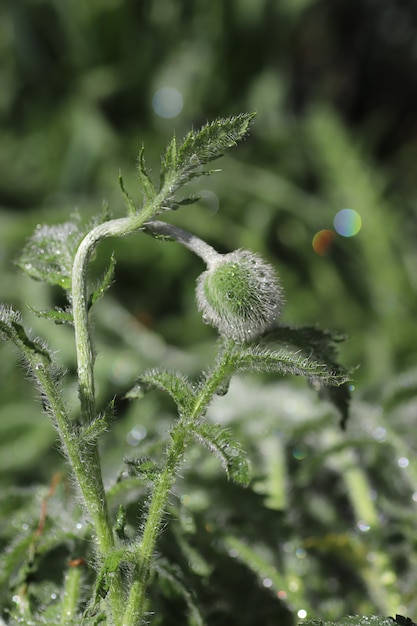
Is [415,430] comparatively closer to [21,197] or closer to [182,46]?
[21,197]

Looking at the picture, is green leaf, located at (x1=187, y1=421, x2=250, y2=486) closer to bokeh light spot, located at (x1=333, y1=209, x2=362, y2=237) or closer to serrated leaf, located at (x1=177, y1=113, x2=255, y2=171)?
serrated leaf, located at (x1=177, y1=113, x2=255, y2=171)

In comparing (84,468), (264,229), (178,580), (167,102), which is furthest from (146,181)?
(167,102)

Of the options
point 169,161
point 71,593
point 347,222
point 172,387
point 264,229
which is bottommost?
point 71,593

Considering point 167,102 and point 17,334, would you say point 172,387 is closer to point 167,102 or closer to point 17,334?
point 17,334

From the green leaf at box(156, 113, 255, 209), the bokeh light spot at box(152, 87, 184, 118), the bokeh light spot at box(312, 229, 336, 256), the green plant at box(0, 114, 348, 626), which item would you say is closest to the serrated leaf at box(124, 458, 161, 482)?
the green plant at box(0, 114, 348, 626)

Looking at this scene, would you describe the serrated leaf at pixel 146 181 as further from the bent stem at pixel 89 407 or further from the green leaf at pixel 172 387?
the green leaf at pixel 172 387

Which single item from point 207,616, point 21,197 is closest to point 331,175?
point 21,197
